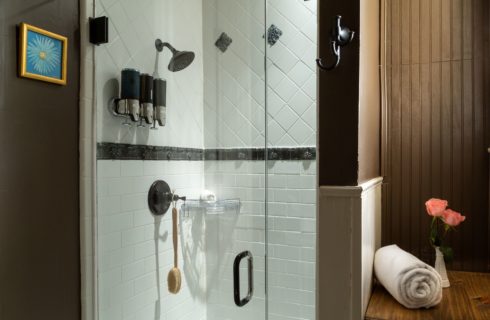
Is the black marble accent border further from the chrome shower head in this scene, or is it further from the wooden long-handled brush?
the chrome shower head

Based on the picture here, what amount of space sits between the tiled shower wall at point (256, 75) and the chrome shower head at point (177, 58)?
0.09 m

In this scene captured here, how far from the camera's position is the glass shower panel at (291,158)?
2.02m

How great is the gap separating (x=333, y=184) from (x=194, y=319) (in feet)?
3.70

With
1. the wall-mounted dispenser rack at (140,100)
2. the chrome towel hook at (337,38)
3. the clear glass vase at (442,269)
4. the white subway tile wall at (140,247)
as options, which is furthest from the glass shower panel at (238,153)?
the clear glass vase at (442,269)

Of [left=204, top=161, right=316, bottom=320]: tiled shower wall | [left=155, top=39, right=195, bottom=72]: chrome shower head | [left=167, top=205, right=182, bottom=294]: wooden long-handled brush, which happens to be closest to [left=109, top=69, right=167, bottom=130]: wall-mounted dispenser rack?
[left=155, top=39, right=195, bottom=72]: chrome shower head

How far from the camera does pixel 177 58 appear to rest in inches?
80.0

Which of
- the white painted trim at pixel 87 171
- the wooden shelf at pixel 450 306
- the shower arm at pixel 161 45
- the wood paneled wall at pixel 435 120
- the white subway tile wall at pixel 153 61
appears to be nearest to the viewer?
the wooden shelf at pixel 450 306

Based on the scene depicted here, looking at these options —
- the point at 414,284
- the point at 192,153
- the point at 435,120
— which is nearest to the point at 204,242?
the point at 192,153

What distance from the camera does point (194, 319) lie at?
204 centimetres

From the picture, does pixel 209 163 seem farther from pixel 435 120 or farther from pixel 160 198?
pixel 435 120

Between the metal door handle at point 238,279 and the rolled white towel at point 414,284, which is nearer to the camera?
the rolled white towel at point 414,284

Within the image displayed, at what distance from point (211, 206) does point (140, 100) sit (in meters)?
0.61

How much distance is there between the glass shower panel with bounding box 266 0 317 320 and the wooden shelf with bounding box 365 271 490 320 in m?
0.52

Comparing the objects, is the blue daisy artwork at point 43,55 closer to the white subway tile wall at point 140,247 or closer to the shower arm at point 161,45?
the white subway tile wall at point 140,247
